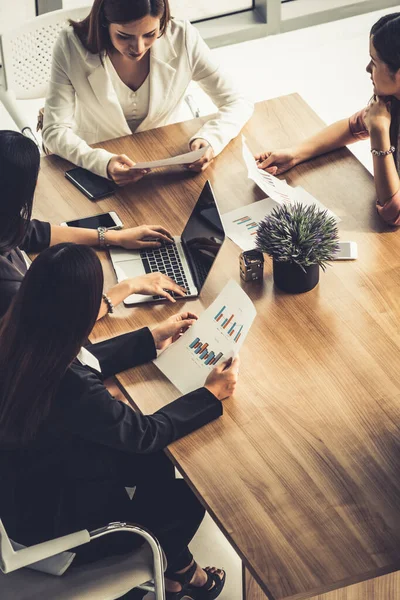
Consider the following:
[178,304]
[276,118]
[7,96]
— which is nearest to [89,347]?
[178,304]

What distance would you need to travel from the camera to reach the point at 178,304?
7.66 feet

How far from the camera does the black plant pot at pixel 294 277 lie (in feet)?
7.41

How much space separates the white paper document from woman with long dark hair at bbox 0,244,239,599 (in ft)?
0.15

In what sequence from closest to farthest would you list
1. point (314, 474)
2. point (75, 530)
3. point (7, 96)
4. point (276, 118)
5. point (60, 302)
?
point (60, 302)
point (314, 474)
point (75, 530)
point (276, 118)
point (7, 96)

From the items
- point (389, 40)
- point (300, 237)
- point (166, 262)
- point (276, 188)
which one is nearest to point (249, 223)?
point (276, 188)

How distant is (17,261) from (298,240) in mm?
831

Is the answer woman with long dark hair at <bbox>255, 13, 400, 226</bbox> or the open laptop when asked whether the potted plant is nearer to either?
the open laptop

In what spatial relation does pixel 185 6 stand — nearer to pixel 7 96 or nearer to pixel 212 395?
pixel 7 96

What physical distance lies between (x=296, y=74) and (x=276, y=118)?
198cm

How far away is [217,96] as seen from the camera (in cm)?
309

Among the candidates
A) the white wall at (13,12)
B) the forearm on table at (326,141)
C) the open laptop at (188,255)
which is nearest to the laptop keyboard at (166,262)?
the open laptop at (188,255)

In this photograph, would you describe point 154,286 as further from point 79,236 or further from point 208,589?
point 208,589

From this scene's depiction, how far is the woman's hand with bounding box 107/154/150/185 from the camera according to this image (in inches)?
107

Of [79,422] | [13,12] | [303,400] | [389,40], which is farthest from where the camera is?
[13,12]
